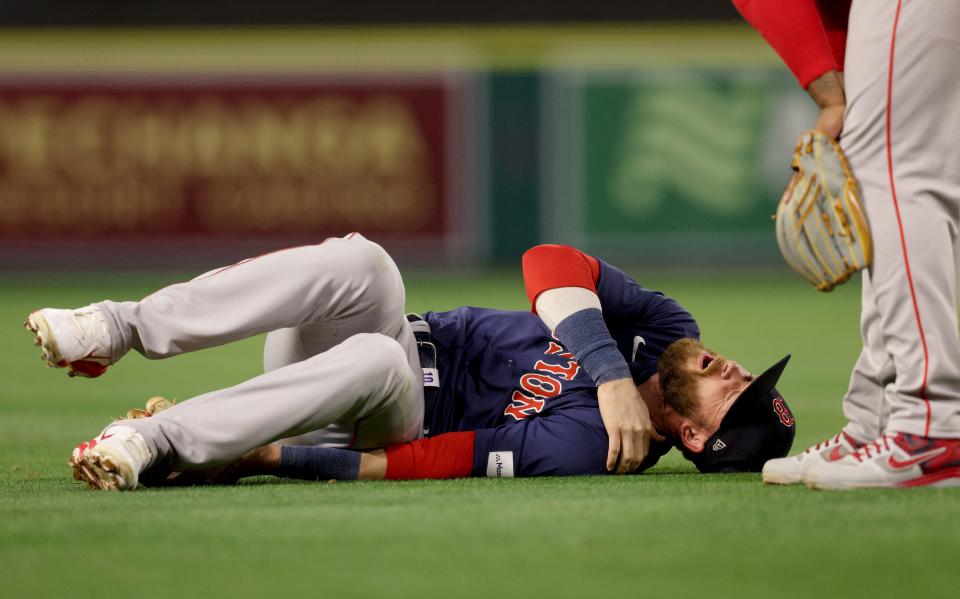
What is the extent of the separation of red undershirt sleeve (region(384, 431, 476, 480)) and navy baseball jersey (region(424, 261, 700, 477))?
4cm

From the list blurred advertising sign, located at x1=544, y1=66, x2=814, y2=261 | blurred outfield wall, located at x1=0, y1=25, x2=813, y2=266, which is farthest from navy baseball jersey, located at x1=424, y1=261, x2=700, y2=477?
blurred advertising sign, located at x1=544, y1=66, x2=814, y2=261

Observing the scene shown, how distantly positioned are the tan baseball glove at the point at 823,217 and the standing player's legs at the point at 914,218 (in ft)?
0.13

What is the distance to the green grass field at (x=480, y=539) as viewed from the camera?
2047 millimetres

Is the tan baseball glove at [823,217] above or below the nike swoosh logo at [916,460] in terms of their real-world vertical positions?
above

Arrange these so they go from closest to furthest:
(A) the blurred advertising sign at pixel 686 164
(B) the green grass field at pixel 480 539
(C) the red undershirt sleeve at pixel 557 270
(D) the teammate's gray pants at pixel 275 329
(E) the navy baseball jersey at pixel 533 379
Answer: (B) the green grass field at pixel 480 539, (D) the teammate's gray pants at pixel 275 329, (E) the navy baseball jersey at pixel 533 379, (C) the red undershirt sleeve at pixel 557 270, (A) the blurred advertising sign at pixel 686 164

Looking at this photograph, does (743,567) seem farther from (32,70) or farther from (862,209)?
(32,70)

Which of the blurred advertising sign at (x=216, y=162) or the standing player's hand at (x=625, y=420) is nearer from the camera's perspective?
the standing player's hand at (x=625, y=420)

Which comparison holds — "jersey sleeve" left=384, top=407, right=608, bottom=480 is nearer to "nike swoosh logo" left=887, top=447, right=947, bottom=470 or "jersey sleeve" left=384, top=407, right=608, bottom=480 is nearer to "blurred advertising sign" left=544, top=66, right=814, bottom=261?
"nike swoosh logo" left=887, top=447, right=947, bottom=470

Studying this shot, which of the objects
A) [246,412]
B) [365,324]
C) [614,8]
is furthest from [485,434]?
[614,8]

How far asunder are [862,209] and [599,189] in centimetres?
1080

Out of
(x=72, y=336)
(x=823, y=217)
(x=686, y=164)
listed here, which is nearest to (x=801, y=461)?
(x=823, y=217)

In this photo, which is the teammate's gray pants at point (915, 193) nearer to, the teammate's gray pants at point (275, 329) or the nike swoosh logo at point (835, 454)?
the nike swoosh logo at point (835, 454)

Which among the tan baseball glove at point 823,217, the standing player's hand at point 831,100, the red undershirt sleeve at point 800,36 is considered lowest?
the tan baseball glove at point 823,217

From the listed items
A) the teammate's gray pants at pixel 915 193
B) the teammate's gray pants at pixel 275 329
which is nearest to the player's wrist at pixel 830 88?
the teammate's gray pants at pixel 915 193
